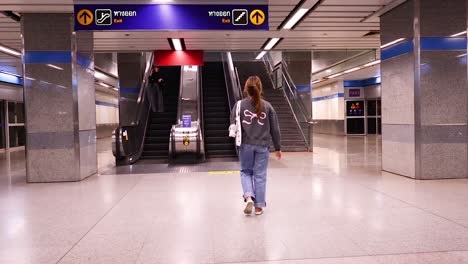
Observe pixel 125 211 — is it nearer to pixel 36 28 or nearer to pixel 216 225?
pixel 216 225

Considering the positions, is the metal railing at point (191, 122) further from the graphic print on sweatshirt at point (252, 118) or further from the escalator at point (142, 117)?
the graphic print on sweatshirt at point (252, 118)

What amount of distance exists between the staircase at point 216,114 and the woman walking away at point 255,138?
705 cm

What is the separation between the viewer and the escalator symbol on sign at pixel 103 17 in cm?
678

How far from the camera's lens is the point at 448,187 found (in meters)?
6.41

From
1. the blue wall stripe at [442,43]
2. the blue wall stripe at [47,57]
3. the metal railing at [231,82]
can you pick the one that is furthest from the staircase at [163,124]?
the blue wall stripe at [442,43]

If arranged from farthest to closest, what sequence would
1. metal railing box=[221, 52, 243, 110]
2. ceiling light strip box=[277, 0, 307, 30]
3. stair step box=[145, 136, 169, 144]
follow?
metal railing box=[221, 52, 243, 110] → stair step box=[145, 136, 169, 144] → ceiling light strip box=[277, 0, 307, 30]

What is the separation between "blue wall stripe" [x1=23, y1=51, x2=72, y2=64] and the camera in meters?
7.71

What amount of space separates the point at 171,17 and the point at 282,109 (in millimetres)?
10519

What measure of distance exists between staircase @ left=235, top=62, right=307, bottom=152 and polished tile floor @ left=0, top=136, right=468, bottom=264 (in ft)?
23.0

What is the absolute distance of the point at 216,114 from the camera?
1442 centimetres

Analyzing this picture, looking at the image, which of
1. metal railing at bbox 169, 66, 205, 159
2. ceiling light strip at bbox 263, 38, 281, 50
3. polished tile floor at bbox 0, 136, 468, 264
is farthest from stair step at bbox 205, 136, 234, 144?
polished tile floor at bbox 0, 136, 468, 264

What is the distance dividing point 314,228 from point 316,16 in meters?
5.51

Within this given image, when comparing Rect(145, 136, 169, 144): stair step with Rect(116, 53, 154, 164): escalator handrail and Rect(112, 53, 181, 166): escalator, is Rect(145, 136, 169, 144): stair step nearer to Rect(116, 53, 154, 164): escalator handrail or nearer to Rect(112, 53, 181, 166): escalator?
Rect(112, 53, 181, 166): escalator

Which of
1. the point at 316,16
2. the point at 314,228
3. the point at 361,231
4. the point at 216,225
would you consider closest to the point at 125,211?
the point at 216,225
